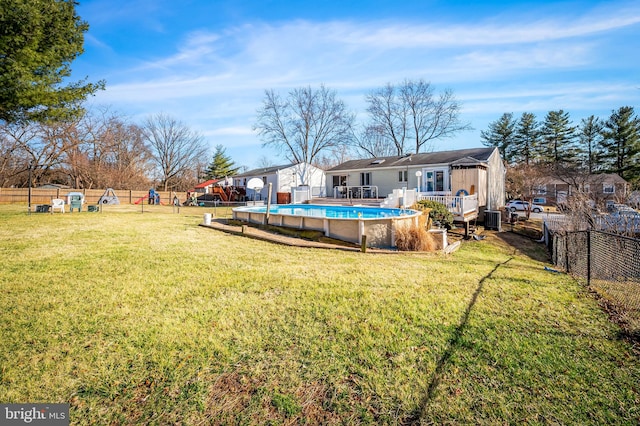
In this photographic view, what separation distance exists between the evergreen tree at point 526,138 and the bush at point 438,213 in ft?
128

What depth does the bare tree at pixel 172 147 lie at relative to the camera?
40781 millimetres

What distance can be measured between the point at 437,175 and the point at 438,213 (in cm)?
952

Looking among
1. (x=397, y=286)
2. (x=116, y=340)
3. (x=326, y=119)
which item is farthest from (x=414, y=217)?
(x=326, y=119)

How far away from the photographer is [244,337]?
11.0 feet

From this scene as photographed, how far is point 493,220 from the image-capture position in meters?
17.1

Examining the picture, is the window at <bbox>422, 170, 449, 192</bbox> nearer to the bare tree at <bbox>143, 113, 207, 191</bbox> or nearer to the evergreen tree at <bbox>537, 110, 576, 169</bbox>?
the evergreen tree at <bbox>537, 110, 576, 169</bbox>

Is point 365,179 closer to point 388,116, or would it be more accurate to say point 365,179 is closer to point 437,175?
point 437,175

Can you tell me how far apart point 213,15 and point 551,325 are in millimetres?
12526

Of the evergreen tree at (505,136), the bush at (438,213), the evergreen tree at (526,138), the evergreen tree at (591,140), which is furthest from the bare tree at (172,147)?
the evergreen tree at (591,140)

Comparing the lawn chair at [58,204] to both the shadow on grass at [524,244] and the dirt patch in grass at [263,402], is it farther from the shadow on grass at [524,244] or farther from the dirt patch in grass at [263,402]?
the shadow on grass at [524,244]

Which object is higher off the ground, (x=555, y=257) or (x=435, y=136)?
(x=435, y=136)

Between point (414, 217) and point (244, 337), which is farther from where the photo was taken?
point (414, 217)

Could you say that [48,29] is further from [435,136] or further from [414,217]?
[435,136]

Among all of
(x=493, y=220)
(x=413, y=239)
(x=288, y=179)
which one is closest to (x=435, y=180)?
(x=493, y=220)
